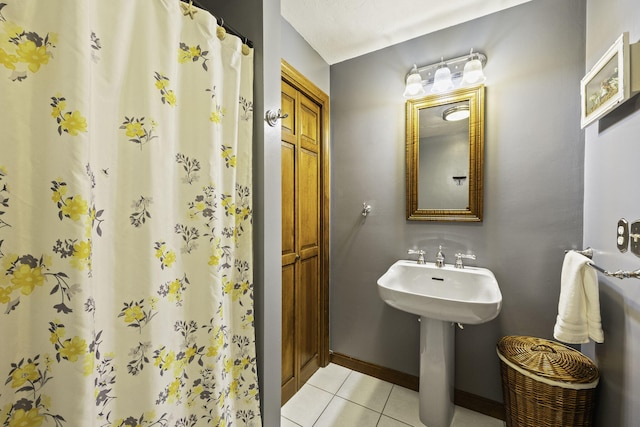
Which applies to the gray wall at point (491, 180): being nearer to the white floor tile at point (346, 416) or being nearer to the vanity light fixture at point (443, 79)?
the vanity light fixture at point (443, 79)

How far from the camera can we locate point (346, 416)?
156 cm

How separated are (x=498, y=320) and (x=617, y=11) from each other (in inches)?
61.5

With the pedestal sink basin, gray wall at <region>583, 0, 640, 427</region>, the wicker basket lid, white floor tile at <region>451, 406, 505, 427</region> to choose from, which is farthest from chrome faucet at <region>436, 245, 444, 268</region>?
white floor tile at <region>451, 406, 505, 427</region>

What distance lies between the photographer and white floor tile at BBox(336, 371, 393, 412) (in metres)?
1.66

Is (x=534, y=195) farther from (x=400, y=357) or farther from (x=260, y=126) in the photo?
(x=260, y=126)

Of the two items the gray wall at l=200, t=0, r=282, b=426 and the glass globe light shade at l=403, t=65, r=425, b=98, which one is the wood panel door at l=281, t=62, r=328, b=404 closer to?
the gray wall at l=200, t=0, r=282, b=426

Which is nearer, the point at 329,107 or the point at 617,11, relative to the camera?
the point at 617,11

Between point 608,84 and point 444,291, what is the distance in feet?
4.01

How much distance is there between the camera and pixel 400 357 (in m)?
1.82

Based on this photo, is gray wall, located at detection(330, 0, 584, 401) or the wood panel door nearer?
gray wall, located at detection(330, 0, 584, 401)

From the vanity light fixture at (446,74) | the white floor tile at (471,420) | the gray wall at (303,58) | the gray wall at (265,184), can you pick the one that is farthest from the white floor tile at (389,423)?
the gray wall at (303,58)

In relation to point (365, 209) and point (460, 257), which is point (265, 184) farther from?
point (460, 257)

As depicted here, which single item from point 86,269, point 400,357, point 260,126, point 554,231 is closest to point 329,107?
point 260,126

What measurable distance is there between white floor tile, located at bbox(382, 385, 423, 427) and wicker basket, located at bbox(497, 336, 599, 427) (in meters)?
0.51
